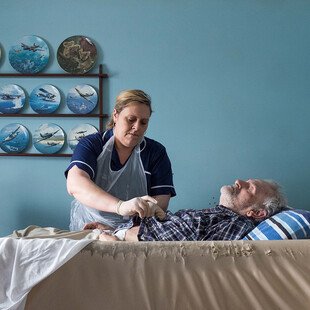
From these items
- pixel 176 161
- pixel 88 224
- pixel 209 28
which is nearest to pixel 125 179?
pixel 88 224

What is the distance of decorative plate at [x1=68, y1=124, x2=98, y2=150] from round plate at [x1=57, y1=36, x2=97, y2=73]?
1.03 ft

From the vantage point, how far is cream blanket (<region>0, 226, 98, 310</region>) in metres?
1.05

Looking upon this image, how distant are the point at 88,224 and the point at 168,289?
0.69m

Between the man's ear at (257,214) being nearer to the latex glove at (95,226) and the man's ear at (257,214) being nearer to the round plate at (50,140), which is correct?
the latex glove at (95,226)

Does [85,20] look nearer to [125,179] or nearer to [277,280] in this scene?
[125,179]

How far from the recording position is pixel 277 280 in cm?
107

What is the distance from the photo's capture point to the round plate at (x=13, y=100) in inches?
98.3

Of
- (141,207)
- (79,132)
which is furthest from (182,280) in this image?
(79,132)

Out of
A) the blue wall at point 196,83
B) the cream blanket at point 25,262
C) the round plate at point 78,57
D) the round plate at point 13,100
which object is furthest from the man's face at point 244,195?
the round plate at point 13,100

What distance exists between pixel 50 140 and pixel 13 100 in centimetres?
31

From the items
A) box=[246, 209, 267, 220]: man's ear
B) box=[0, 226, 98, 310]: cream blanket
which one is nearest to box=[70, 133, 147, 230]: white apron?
box=[246, 209, 267, 220]: man's ear

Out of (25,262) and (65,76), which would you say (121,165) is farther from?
(65,76)

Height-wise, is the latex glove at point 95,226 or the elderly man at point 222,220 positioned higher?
the elderly man at point 222,220

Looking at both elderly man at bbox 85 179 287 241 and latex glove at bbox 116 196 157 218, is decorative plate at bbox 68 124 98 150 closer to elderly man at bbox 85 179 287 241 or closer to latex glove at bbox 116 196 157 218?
elderly man at bbox 85 179 287 241
